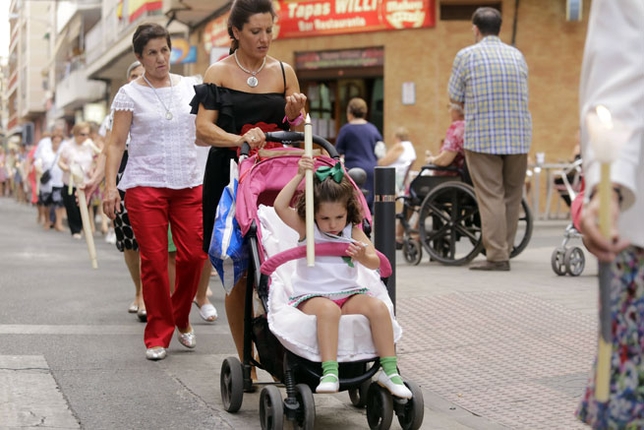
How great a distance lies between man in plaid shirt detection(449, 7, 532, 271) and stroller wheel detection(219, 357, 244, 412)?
525 centimetres

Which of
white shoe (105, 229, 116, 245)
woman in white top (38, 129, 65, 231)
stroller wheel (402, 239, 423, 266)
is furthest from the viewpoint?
woman in white top (38, 129, 65, 231)

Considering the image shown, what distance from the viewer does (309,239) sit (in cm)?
479

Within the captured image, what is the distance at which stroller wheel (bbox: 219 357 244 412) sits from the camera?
18.5ft

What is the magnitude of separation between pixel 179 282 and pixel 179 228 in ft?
1.09

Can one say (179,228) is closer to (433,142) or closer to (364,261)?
(364,261)

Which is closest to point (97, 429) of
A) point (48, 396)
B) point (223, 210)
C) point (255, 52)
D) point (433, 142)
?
point (48, 396)

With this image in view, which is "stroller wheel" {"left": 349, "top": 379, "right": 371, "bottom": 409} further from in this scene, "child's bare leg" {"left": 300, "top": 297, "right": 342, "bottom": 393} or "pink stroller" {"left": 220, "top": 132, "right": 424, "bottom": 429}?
"child's bare leg" {"left": 300, "top": 297, "right": 342, "bottom": 393}

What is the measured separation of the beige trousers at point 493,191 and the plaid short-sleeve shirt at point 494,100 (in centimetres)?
14

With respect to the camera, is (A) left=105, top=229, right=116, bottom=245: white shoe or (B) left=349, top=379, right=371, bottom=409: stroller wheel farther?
(A) left=105, top=229, right=116, bottom=245: white shoe

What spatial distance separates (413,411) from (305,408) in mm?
474

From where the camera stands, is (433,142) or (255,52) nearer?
(255,52)

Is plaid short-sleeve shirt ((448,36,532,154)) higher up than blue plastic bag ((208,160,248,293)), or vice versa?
plaid short-sleeve shirt ((448,36,532,154))

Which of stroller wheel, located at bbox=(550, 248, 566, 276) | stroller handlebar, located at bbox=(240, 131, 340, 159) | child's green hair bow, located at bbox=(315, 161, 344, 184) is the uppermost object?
stroller handlebar, located at bbox=(240, 131, 340, 159)

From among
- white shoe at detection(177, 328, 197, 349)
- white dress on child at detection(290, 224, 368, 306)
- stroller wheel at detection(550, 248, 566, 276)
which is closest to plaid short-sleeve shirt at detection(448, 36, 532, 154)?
stroller wheel at detection(550, 248, 566, 276)
